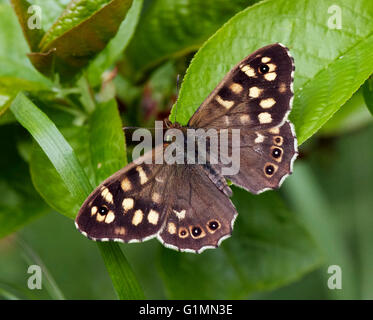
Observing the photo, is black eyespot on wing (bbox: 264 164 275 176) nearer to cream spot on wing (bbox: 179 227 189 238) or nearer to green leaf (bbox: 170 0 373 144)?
green leaf (bbox: 170 0 373 144)

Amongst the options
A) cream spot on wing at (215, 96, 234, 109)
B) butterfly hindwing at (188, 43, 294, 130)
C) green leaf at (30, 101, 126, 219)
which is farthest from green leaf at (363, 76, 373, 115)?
green leaf at (30, 101, 126, 219)

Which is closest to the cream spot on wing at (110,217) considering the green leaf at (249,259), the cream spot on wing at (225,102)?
the cream spot on wing at (225,102)

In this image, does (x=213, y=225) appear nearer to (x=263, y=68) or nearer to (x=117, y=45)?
(x=263, y=68)

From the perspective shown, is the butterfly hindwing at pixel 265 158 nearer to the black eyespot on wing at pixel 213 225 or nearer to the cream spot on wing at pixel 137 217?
the black eyespot on wing at pixel 213 225

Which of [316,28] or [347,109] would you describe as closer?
[316,28]
